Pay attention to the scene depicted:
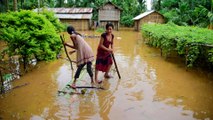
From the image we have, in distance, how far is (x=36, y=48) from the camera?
8875 mm

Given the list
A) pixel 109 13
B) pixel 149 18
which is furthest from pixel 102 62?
pixel 109 13

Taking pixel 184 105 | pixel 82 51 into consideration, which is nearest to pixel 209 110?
pixel 184 105

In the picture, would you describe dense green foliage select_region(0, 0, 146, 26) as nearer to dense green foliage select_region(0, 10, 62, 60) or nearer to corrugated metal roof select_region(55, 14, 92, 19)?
corrugated metal roof select_region(55, 14, 92, 19)

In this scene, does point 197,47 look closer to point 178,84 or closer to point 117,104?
point 178,84

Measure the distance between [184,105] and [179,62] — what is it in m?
5.52

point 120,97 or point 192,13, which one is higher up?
point 192,13

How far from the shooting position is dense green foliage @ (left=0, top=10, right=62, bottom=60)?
28.0 ft

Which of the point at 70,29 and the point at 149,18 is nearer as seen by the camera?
the point at 70,29

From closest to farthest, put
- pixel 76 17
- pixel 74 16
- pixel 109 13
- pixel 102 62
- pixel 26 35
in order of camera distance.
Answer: pixel 102 62
pixel 26 35
pixel 76 17
pixel 74 16
pixel 109 13

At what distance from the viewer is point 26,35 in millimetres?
8633

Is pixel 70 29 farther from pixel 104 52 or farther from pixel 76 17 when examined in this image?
pixel 76 17

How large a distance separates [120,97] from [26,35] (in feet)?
13.8

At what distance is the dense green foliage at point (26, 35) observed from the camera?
28.0ft

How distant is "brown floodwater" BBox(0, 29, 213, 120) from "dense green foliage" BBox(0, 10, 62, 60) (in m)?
0.88
